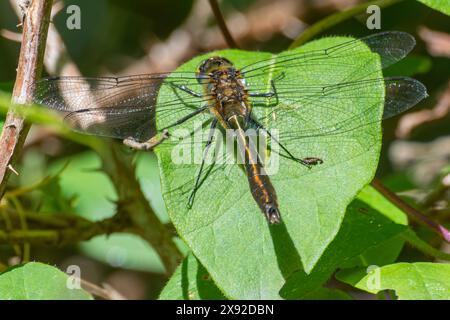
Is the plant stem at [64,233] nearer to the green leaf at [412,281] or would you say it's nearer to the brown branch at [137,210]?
the brown branch at [137,210]

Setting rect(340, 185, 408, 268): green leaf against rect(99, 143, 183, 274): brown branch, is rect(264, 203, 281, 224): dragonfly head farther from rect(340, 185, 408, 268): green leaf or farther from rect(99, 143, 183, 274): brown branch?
rect(99, 143, 183, 274): brown branch

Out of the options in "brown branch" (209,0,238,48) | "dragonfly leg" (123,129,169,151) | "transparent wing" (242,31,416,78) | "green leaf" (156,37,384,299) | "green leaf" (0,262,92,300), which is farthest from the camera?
"brown branch" (209,0,238,48)

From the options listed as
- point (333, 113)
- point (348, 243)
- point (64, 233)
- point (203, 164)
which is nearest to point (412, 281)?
point (348, 243)

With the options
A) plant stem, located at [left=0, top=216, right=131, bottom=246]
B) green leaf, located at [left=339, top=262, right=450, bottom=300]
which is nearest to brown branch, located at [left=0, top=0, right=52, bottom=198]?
plant stem, located at [left=0, top=216, right=131, bottom=246]

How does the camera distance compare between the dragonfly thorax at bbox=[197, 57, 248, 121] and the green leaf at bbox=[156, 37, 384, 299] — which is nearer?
the green leaf at bbox=[156, 37, 384, 299]

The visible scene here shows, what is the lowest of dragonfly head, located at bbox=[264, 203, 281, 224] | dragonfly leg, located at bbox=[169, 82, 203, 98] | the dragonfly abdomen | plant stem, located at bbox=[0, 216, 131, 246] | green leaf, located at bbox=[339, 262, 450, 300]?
green leaf, located at bbox=[339, 262, 450, 300]
